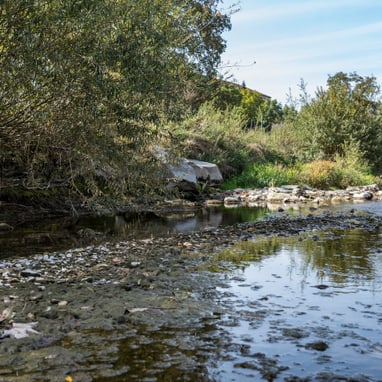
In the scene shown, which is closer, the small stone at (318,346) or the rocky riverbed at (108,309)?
the rocky riverbed at (108,309)

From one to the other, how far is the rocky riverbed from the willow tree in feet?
6.80

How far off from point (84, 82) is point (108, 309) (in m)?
4.28

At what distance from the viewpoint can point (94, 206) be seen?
9586mm

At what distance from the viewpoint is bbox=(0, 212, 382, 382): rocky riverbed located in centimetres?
308

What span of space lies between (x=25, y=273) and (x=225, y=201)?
39.2ft

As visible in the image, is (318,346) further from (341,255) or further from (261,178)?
(261,178)

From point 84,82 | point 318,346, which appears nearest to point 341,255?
point 318,346

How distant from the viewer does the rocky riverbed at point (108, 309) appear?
308cm

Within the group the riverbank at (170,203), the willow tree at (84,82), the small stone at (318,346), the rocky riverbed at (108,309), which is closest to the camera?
the rocky riverbed at (108,309)

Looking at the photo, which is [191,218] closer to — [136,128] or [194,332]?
[136,128]

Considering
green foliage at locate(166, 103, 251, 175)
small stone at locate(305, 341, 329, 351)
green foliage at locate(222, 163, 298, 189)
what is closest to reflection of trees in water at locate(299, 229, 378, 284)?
small stone at locate(305, 341, 329, 351)

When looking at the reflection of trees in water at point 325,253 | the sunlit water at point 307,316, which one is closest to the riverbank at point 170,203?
the reflection of trees in water at point 325,253

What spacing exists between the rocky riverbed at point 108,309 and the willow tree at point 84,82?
2072 mm

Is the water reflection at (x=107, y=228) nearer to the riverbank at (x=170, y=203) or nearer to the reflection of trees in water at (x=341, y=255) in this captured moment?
the riverbank at (x=170, y=203)
